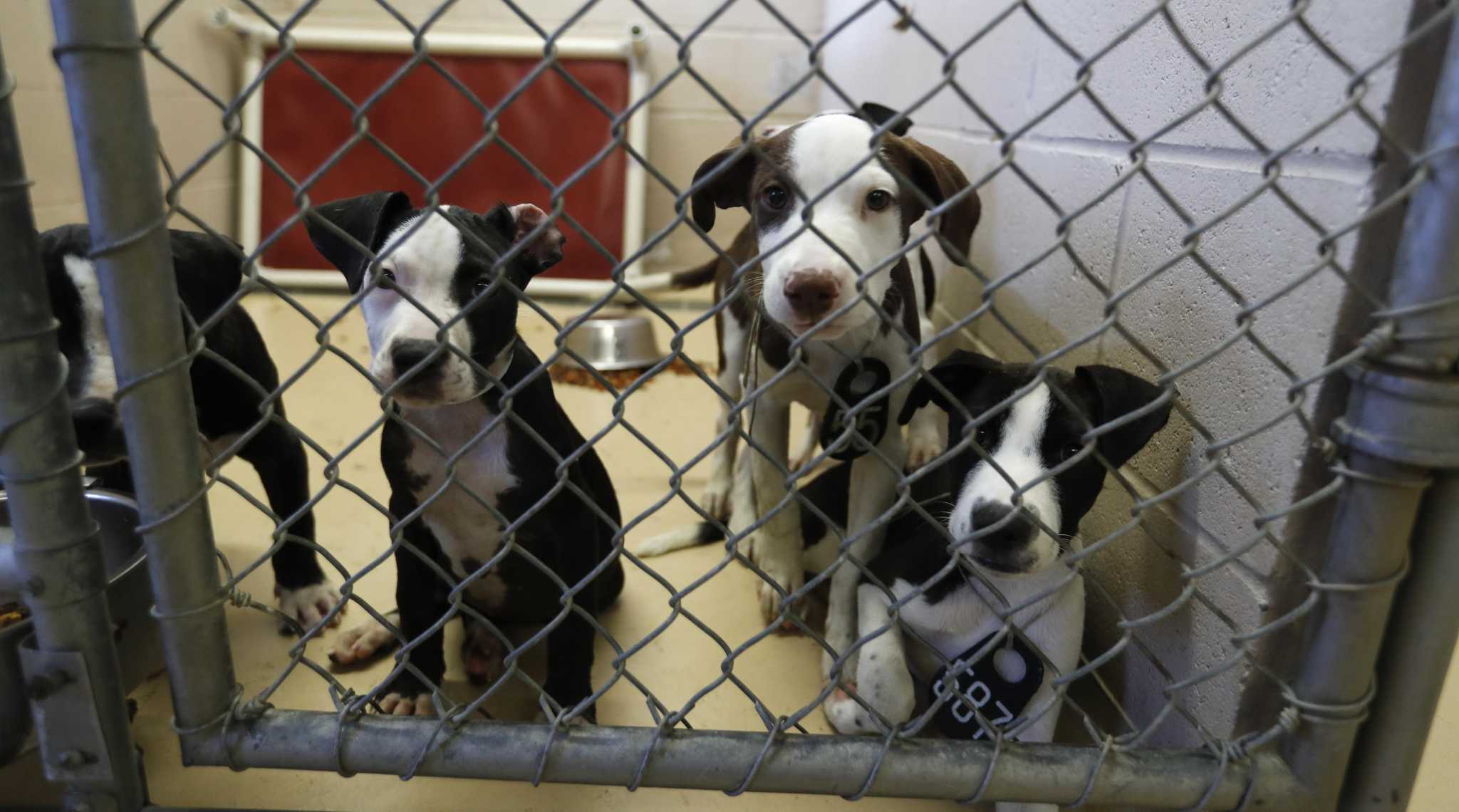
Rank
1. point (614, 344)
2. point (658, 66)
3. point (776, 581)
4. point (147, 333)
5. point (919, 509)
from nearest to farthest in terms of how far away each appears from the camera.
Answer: point (147, 333), point (919, 509), point (776, 581), point (614, 344), point (658, 66)

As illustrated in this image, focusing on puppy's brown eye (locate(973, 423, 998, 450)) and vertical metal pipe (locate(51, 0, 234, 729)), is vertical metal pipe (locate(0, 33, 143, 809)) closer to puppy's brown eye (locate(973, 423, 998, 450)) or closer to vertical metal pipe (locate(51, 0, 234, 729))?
vertical metal pipe (locate(51, 0, 234, 729))

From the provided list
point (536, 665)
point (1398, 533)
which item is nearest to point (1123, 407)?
point (1398, 533)

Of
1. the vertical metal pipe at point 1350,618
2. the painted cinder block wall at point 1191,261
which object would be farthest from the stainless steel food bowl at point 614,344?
the vertical metal pipe at point 1350,618

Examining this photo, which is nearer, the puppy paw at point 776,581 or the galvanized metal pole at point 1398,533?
the galvanized metal pole at point 1398,533

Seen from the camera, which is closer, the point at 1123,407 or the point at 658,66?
the point at 1123,407

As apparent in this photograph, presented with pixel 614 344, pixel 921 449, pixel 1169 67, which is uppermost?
pixel 1169 67

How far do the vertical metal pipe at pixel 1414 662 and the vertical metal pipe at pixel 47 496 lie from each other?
74.6 inches

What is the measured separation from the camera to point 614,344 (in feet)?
14.6

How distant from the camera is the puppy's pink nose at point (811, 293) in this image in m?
1.70

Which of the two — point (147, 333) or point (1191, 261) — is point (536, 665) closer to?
point (147, 333)

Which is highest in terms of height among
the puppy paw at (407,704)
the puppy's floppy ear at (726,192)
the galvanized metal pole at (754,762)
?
the puppy's floppy ear at (726,192)

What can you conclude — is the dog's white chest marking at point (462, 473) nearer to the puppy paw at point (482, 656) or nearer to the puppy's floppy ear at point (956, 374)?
the puppy paw at point (482, 656)

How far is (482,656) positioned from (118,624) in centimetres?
74

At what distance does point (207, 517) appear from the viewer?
1.31m
